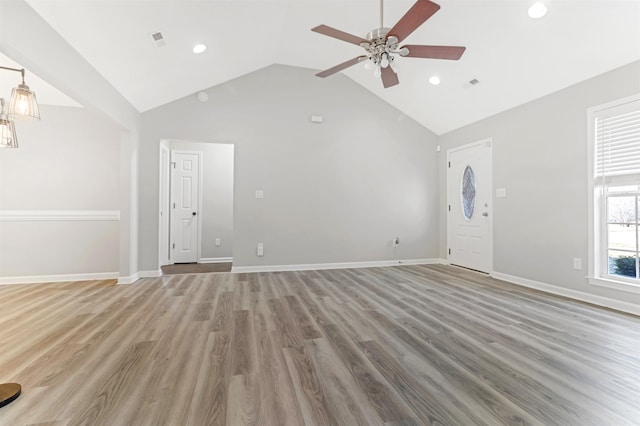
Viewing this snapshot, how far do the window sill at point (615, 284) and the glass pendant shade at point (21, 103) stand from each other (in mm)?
5649

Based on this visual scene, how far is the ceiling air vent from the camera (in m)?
3.20

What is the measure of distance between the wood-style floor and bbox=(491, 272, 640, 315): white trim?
0.21 m

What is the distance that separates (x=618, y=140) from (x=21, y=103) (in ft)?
18.5

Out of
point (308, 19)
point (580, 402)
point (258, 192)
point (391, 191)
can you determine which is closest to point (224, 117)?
point (258, 192)

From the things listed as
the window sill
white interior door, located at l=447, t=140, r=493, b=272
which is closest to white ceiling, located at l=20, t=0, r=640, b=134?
white interior door, located at l=447, t=140, r=493, b=272

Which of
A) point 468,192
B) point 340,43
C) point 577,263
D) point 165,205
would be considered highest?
point 340,43

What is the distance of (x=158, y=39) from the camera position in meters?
3.27

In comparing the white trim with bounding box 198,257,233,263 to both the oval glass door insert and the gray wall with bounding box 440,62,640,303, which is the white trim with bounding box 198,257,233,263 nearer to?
the oval glass door insert

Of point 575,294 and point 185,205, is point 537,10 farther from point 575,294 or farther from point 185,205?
point 185,205

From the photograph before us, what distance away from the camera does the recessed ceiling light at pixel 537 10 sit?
9.73 ft

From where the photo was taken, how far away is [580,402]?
1.61m

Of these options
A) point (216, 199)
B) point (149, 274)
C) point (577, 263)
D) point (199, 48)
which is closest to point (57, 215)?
point (149, 274)

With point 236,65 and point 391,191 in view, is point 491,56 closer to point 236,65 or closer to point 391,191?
point 391,191

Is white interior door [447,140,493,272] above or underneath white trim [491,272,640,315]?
above
